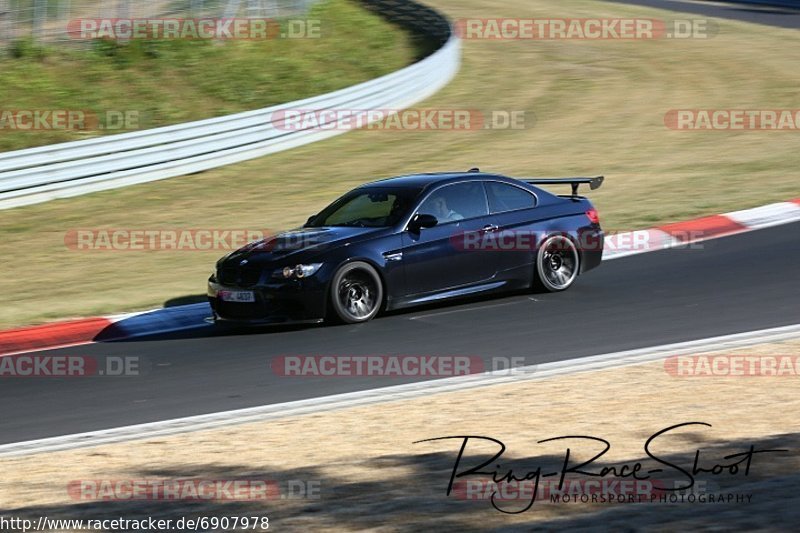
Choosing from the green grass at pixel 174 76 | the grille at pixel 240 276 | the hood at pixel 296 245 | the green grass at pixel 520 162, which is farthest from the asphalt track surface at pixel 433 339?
the green grass at pixel 174 76

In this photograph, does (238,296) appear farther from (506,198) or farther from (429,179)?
(506,198)

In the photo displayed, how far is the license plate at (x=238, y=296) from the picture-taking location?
11945 millimetres

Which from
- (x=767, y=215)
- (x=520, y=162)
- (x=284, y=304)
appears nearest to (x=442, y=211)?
(x=284, y=304)

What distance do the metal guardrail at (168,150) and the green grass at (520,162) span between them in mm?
254

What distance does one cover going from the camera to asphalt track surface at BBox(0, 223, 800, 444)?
973 cm

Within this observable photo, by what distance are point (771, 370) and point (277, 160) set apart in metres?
13.9

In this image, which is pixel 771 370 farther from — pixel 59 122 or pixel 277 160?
pixel 59 122

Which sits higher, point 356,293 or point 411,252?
point 411,252

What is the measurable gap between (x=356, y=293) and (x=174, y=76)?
51.8ft

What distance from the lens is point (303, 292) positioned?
1177 cm

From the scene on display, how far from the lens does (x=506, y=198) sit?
42.9ft

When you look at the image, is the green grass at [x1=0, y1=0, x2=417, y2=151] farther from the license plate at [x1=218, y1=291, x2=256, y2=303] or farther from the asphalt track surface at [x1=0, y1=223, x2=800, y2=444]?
the asphalt track surface at [x1=0, y1=223, x2=800, y2=444]

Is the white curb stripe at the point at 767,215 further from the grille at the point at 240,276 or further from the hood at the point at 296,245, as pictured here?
the grille at the point at 240,276

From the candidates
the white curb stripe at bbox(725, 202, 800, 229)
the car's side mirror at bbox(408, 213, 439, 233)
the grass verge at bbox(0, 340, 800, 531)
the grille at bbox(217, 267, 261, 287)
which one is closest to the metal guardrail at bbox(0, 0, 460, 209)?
the grille at bbox(217, 267, 261, 287)
